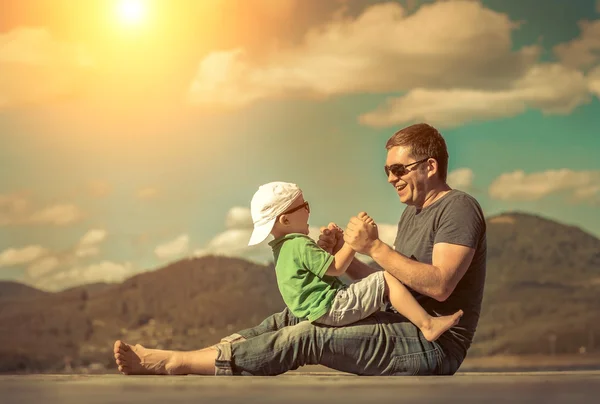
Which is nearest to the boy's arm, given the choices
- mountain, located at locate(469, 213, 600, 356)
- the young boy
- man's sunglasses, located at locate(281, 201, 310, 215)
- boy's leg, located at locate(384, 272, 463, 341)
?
the young boy

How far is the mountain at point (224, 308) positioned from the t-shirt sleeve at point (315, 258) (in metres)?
16.3

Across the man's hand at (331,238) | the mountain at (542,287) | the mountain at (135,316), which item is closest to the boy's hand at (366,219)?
the man's hand at (331,238)

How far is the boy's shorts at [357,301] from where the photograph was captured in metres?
2.62

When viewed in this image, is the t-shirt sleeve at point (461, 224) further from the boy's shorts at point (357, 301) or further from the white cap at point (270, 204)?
the white cap at point (270, 204)

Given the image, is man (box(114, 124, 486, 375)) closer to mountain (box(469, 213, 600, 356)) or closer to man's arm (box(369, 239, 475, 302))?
man's arm (box(369, 239, 475, 302))

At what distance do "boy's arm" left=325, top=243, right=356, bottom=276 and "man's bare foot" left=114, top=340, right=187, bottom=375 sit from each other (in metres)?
0.52

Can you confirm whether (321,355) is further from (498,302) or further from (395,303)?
(498,302)

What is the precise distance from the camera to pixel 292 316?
2.90 meters

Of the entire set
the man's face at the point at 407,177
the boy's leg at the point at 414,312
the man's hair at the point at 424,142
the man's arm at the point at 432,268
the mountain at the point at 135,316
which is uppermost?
the mountain at the point at 135,316

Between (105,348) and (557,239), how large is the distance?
10.6m

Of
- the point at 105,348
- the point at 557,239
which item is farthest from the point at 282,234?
the point at 557,239

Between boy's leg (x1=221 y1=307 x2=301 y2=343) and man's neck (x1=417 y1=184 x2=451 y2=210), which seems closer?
man's neck (x1=417 y1=184 x2=451 y2=210)

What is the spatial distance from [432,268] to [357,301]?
0.23 m

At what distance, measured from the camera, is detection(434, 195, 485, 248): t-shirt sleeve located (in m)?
2.58
